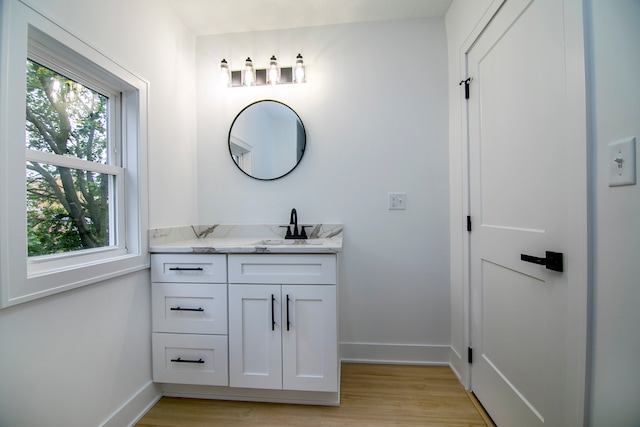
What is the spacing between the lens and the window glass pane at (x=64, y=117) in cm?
103

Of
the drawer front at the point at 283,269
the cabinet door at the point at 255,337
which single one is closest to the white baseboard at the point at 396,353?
the cabinet door at the point at 255,337

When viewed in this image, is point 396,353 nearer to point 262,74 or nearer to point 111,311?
point 111,311

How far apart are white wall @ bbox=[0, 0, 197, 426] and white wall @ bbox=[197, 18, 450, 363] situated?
1.80 feet

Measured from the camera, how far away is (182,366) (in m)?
1.47

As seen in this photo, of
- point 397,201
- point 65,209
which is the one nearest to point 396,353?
point 397,201

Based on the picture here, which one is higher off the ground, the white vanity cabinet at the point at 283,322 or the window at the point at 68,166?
the window at the point at 68,166

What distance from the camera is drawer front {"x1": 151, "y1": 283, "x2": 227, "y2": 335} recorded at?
146 centimetres

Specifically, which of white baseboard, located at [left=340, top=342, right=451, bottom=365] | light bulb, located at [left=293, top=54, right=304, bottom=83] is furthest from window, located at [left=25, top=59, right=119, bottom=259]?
white baseboard, located at [left=340, top=342, right=451, bottom=365]

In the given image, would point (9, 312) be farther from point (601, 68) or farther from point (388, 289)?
point (601, 68)

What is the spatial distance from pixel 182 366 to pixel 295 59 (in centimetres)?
222

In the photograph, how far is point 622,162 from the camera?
2.24 feet

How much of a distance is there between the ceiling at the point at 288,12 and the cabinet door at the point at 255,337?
187 centimetres

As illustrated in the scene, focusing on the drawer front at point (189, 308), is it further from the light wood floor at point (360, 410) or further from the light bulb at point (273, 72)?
the light bulb at point (273, 72)

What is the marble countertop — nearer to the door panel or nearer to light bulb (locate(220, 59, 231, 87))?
the door panel
